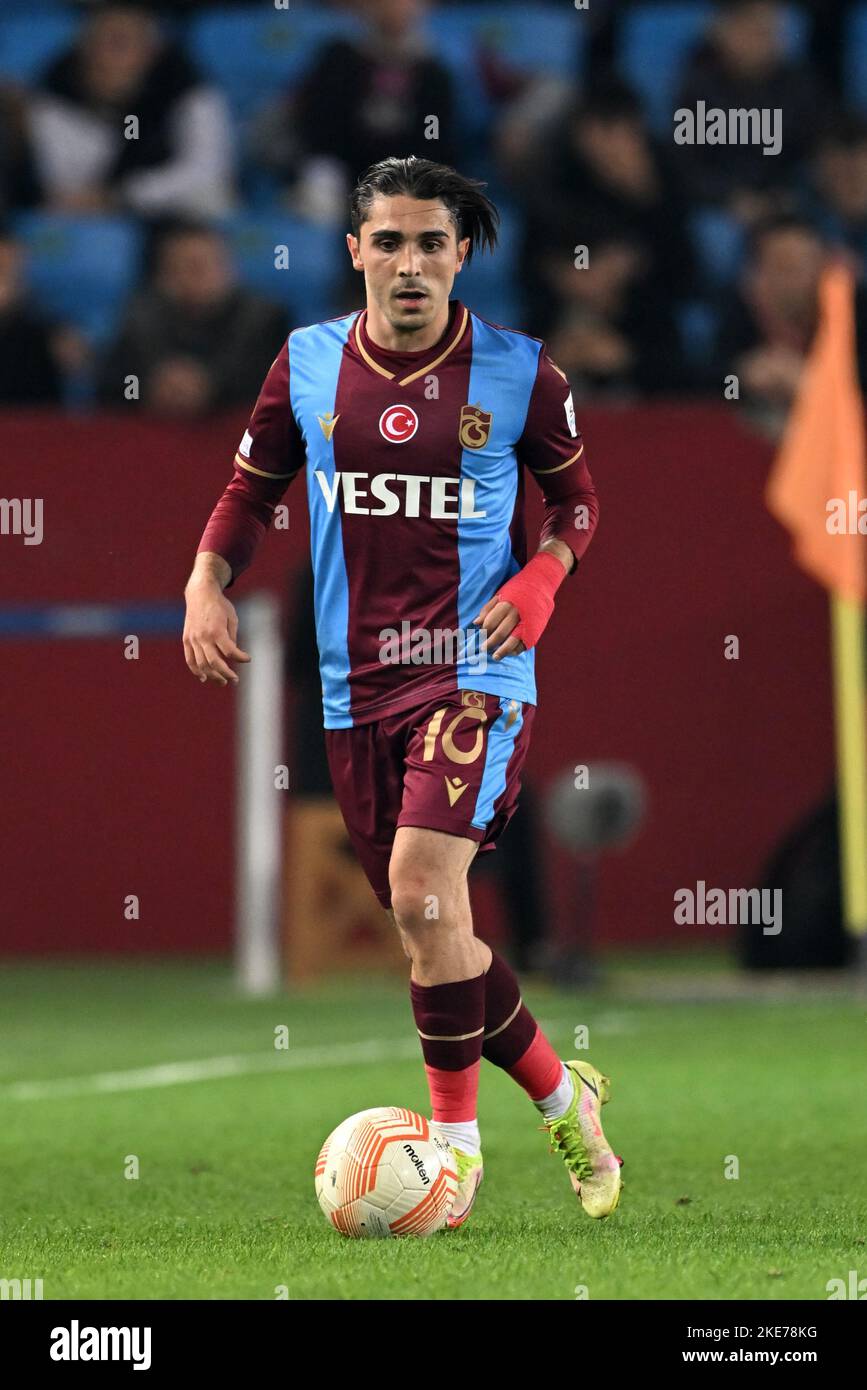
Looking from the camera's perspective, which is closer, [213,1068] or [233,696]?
[213,1068]

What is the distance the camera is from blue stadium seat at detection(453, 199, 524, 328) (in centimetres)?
1302

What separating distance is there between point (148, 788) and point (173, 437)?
1.73 metres

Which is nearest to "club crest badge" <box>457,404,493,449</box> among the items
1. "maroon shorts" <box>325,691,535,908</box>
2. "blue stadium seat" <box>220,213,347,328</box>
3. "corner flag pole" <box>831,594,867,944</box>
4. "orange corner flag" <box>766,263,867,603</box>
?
"maroon shorts" <box>325,691,535,908</box>

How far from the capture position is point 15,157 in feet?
43.9

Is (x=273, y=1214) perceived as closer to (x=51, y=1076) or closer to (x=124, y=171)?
(x=51, y=1076)

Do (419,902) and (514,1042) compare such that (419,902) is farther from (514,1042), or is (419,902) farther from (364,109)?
(364,109)

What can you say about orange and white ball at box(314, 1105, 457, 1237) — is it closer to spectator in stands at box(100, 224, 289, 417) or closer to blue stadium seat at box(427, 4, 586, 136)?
spectator in stands at box(100, 224, 289, 417)

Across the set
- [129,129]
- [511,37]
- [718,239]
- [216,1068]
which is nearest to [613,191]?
[718,239]

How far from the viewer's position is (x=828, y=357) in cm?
1102

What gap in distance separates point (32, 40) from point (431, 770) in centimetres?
1054

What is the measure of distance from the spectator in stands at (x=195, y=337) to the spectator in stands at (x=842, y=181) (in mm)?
3409
